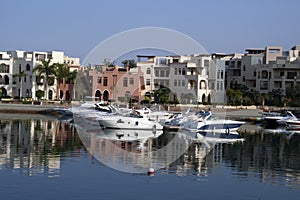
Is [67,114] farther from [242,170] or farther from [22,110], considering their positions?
[242,170]

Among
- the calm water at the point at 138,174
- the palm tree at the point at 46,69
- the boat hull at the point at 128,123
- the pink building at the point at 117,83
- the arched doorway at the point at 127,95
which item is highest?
the palm tree at the point at 46,69

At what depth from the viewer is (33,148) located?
29.7m

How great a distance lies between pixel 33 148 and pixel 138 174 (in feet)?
30.0

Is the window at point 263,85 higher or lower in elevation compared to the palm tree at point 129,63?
lower

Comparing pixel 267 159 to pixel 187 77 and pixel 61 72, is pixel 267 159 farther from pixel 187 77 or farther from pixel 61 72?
pixel 61 72

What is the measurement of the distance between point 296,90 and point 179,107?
19.7m

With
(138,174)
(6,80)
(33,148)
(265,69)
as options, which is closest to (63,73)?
(6,80)

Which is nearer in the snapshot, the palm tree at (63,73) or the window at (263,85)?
the palm tree at (63,73)

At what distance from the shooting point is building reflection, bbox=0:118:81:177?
74.6 ft

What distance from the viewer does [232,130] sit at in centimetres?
4325

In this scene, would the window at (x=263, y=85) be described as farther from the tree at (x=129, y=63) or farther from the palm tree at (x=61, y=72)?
the palm tree at (x=61, y=72)

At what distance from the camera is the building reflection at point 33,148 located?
22750mm

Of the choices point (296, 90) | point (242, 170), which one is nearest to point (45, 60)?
point (296, 90)

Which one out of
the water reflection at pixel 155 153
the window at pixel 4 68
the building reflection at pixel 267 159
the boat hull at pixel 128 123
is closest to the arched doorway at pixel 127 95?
the window at pixel 4 68
